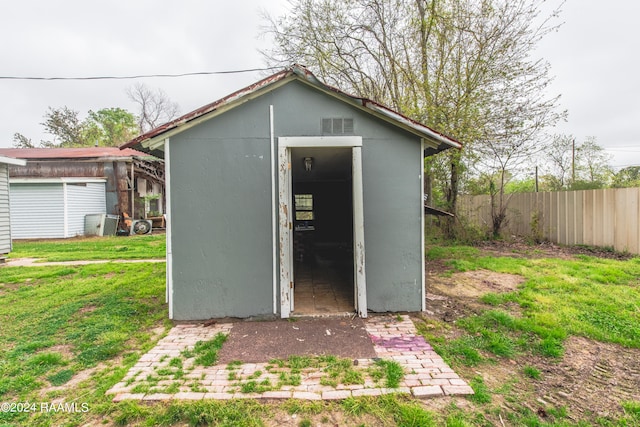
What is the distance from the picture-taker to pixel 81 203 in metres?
13.1

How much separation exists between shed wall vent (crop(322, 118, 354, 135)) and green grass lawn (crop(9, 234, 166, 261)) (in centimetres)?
710

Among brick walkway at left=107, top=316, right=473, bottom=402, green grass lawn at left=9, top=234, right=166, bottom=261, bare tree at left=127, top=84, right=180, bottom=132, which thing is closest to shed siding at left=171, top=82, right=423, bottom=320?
brick walkway at left=107, top=316, right=473, bottom=402

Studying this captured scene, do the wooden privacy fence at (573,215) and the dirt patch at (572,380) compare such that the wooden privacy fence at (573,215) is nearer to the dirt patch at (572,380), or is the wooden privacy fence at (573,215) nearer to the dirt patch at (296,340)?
the dirt patch at (572,380)

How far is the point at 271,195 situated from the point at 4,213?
30.1ft

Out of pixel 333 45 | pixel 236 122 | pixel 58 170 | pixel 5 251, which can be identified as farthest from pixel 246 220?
pixel 58 170

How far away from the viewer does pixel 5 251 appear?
7.96 metres

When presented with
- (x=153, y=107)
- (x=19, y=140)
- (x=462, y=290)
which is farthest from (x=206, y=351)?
(x=19, y=140)

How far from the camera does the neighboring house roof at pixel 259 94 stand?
12.2 ft

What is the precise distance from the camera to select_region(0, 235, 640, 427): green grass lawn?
2.10m

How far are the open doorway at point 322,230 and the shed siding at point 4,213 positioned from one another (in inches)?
314

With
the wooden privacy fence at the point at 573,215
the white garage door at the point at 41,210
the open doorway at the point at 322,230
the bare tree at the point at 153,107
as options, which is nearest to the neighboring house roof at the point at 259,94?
the open doorway at the point at 322,230

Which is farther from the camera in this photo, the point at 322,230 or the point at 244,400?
the point at 322,230

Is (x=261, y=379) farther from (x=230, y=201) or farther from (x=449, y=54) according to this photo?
(x=449, y=54)

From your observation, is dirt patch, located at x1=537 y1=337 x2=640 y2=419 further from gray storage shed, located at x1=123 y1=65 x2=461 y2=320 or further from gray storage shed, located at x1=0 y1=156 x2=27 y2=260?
gray storage shed, located at x1=0 y1=156 x2=27 y2=260
